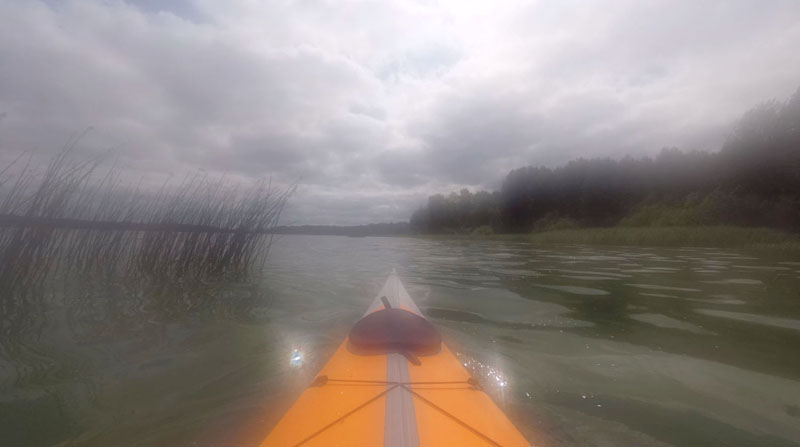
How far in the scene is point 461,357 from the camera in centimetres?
448

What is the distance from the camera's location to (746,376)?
3789 millimetres

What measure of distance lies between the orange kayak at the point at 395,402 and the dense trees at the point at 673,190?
40510 mm

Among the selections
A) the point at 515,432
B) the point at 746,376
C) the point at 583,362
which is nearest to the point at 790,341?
the point at 746,376

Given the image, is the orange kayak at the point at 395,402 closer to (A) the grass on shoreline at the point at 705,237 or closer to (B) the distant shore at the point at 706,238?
(B) the distant shore at the point at 706,238

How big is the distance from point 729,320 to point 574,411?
4.33 meters

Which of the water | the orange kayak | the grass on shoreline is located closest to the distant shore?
the grass on shoreline

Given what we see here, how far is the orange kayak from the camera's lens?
2121mm

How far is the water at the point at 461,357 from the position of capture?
2.94 meters

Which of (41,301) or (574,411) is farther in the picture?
(41,301)

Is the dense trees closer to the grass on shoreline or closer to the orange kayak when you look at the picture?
the grass on shoreline

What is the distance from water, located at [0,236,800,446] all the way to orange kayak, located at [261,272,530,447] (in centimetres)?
63

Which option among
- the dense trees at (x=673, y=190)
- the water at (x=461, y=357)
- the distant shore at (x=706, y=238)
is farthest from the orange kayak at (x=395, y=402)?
the dense trees at (x=673, y=190)

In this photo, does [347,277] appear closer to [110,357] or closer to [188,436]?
[110,357]

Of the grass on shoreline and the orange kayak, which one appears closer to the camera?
the orange kayak
